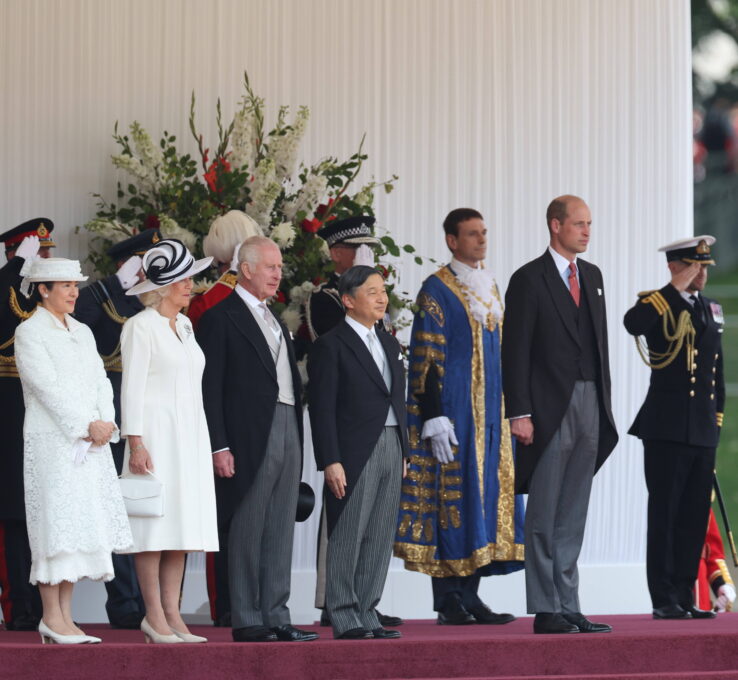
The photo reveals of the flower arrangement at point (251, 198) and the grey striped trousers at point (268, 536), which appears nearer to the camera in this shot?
the grey striped trousers at point (268, 536)

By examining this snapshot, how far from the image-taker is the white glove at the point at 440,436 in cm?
599

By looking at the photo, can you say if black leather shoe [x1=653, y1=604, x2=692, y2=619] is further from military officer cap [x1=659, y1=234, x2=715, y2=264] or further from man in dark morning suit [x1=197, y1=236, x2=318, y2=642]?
man in dark morning suit [x1=197, y1=236, x2=318, y2=642]

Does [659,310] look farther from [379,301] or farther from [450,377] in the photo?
[379,301]

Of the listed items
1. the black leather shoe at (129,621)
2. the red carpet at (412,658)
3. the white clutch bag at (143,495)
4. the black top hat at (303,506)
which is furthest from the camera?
the black leather shoe at (129,621)

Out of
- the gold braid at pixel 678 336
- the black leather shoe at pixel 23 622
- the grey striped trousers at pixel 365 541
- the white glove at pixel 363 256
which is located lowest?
the black leather shoe at pixel 23 622

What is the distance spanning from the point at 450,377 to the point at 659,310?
0.85m

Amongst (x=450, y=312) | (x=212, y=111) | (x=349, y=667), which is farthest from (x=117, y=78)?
(x=349, y=667)

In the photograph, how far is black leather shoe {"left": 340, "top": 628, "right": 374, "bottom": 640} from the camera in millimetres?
4992

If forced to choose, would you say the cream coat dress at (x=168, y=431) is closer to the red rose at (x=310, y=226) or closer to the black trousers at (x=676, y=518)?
the red rose at (x=310, y=226)

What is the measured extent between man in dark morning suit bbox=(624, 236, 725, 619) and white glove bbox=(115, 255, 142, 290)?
1.91 metres

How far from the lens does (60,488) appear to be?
4.85m

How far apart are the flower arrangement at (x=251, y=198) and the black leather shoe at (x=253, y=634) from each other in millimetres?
1597

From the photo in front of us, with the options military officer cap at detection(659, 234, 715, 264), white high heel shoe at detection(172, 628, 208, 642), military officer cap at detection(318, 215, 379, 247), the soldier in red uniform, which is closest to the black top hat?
white high heel shoe at detection(172, 628, 208, 642)

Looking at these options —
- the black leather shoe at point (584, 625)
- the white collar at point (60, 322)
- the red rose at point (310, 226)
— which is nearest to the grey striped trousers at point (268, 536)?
the white collar at point (60, 322)
